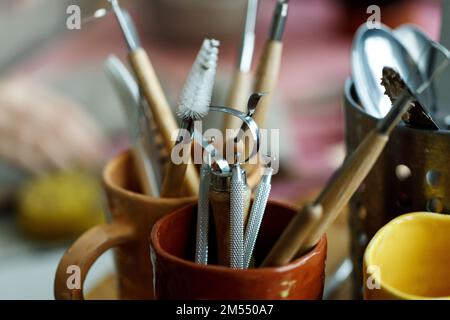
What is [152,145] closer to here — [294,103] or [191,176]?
[191,176]

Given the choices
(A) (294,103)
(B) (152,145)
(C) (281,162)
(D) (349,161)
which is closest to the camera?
(D) (349,161)

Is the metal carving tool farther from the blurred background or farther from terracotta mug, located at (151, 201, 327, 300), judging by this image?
the blurred background

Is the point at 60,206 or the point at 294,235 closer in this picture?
the point at 294,235

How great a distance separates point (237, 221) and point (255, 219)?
0.01 metres

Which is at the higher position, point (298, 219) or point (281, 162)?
point (298, 219)

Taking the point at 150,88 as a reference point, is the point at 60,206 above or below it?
below

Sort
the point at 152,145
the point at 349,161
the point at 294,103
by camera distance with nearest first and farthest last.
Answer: the point at 349,161 → the point at 152,145 → the point at 294,103

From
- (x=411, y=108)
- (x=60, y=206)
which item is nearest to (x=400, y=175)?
(x=411, y=108)

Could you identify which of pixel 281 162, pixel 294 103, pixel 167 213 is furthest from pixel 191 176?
pixel 294 103

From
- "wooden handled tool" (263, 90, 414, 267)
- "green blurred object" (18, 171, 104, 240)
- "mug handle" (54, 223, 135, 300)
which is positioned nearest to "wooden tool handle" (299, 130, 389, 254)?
"wooden handled tool" (263, 90, 414, 267)

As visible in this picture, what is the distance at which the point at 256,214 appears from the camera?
0.24 meters

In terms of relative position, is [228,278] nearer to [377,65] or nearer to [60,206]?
[377,65]

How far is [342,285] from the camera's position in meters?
0.35
